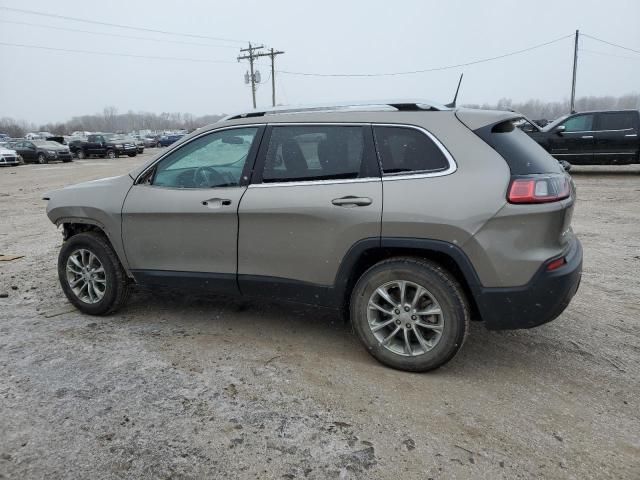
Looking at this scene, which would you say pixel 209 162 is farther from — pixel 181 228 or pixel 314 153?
pixel 314 153

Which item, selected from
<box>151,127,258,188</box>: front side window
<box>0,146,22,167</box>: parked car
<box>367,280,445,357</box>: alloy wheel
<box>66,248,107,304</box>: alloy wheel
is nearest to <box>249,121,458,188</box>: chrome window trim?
<box>151,127,258,188</box>: front side window

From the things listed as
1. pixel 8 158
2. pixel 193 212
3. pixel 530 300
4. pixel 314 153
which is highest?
pixel 314 153

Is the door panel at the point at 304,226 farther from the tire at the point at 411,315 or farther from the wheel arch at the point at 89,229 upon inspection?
the wheel arch at the point at 89,229

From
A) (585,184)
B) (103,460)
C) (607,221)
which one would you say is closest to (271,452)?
(103,460)

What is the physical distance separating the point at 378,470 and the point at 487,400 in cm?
96

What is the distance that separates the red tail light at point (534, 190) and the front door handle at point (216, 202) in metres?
1.96

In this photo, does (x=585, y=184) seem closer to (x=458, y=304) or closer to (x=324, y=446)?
(x=458, y=304)

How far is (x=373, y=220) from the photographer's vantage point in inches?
126

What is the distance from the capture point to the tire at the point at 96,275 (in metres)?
4.20

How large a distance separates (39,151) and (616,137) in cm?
2837

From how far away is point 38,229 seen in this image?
27.7 feet

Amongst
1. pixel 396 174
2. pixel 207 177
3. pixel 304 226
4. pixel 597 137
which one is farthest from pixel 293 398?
pixel 597 137

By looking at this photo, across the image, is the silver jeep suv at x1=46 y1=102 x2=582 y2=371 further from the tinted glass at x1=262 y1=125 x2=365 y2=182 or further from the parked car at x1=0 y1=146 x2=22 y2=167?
the parked car at x1=0 y1=146 x2=22 y2=167

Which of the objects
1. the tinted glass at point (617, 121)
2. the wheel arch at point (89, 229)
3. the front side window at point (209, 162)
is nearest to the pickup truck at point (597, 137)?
the tinted glass at point (617, 121)
